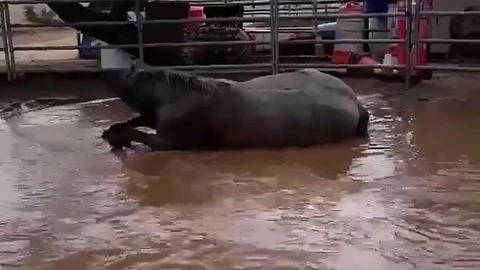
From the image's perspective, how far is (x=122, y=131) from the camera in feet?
13.6

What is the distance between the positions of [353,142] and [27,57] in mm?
6181

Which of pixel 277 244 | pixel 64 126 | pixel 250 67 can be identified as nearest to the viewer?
pixel 277 244

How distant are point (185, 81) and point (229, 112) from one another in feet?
0.95

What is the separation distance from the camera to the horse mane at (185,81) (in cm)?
394

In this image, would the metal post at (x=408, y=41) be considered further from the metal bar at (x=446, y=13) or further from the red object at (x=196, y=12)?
the red object at (x=196, y=12)

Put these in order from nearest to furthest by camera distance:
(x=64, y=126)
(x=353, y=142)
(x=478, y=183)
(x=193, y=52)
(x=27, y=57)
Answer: (x=478, y=183) → (x=353, y=142) → (x=64, y=126) → (x=193, y=52) → (x=27, y=57)

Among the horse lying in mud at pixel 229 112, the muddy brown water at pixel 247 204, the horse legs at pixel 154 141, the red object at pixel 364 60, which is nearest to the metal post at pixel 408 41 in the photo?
the red object at pixel 364 60

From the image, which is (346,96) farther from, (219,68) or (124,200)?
(219,68)

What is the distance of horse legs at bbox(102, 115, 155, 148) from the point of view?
162 inches

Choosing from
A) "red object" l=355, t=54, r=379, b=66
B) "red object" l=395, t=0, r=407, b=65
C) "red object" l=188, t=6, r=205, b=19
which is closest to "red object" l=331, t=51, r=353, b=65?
"red object" l=355, t=54, r=379, b=66

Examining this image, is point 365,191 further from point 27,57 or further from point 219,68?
point 27,57

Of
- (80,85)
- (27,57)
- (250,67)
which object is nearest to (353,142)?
(250,67)

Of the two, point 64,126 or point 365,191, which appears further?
point 64,126

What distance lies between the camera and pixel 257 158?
374 centimetres
